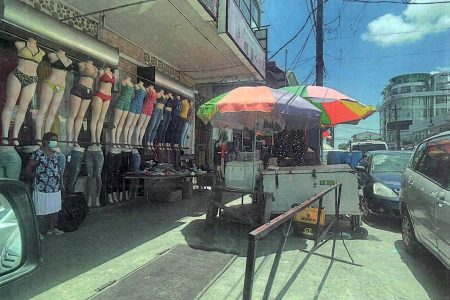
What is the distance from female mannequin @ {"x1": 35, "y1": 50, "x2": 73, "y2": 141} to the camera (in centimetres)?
621

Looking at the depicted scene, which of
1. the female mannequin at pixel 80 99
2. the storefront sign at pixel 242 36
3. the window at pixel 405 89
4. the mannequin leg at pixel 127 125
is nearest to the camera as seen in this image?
the female mannequin at pixel 80 99

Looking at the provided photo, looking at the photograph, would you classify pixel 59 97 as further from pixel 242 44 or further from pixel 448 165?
pixel 448 165

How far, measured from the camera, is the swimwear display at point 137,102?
28.5ft

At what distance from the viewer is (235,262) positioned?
461 cm

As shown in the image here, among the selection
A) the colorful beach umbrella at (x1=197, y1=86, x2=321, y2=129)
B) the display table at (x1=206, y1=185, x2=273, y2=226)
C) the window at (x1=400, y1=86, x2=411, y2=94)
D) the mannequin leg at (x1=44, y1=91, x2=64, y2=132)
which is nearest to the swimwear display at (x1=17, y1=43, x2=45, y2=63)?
the mannequin leg at (x1=44, y1=91, x2=64, y2=132)

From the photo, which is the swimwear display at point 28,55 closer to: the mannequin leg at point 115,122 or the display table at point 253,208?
the mannequin leg at point 115,122

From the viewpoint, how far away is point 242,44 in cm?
941

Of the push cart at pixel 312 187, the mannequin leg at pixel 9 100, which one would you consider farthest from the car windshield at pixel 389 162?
the mannequin leg at pixel 9 100

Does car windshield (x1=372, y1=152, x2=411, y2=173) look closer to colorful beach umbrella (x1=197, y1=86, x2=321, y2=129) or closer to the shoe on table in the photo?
colorful beach umbrella (x1=197, y1=86, x2=321, y2=129)

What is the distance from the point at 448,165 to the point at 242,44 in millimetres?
6474

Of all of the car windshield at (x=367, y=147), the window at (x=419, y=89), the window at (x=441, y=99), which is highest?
the window at (x=419, y=89)

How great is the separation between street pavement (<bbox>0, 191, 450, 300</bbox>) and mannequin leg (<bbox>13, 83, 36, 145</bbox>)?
193 centimetres

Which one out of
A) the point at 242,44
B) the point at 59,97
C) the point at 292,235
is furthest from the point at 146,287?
the point at 242,44

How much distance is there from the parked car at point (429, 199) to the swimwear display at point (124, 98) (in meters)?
6.24
